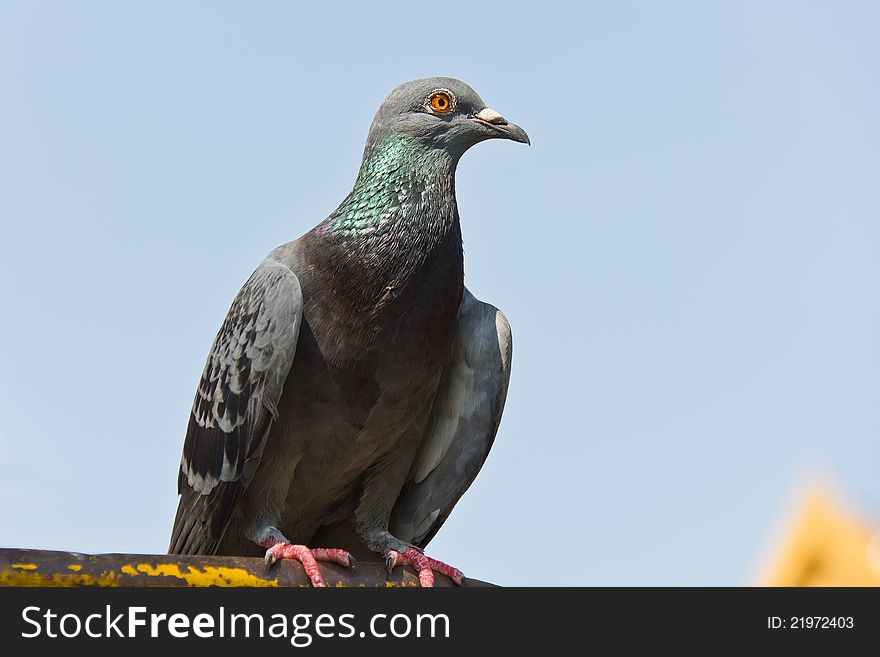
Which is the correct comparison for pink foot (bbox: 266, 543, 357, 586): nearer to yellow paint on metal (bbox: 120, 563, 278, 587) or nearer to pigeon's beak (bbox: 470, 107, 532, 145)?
yellow paint on metal (bbox: 120, 563, 278, 587)

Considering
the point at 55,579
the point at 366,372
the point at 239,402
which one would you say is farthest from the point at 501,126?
the point at 55,579

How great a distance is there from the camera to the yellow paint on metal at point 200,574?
4082 millimetres

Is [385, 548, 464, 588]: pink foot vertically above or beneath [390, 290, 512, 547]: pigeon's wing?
beneath

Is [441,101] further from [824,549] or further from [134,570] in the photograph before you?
[824,549]

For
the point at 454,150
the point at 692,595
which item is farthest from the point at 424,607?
the point at 454,150

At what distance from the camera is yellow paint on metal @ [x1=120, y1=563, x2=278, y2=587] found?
4.08 metres

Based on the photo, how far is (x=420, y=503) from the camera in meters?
6.48

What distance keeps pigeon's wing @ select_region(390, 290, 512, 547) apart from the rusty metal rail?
59.2 inches

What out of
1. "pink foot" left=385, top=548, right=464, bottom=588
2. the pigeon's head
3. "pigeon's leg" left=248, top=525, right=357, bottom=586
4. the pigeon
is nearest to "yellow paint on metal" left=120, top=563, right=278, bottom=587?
"pigeon's leg" left=248, top=525, right=357, bottom=586

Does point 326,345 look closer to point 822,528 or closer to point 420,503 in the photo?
point 420,503

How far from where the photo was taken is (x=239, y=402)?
5.91 metres

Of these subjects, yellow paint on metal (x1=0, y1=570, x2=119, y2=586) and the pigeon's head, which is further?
the pigeon's head

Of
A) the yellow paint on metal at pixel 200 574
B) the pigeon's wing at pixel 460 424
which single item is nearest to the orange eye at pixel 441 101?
the pigeon's wing at pixel 460 424

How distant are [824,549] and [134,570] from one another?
855 centimetres
